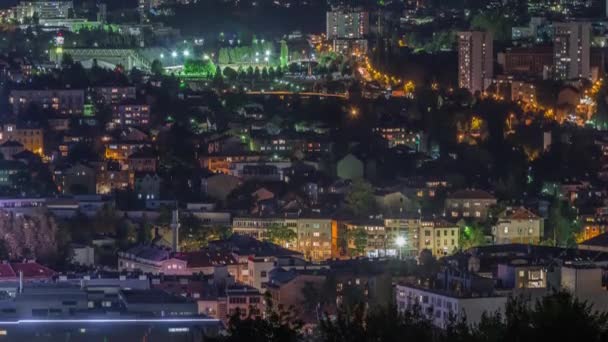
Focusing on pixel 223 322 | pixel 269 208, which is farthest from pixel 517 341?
pixel 269 208

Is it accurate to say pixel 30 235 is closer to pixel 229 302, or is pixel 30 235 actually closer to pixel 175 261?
pixel 175 261

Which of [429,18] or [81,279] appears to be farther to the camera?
[429,18]

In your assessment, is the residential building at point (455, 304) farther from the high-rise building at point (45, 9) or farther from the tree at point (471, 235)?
the high-rise building at point (45, 9)

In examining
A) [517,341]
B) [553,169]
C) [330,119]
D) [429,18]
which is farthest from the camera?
[429,18]

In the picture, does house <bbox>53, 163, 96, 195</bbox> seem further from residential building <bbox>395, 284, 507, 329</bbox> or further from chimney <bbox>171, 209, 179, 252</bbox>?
residential building <bbox>395, 284, 507, 329</bbox>

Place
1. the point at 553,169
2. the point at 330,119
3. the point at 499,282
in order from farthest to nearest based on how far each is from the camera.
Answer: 1. the point at 330,119
2. the point at 553,169
3. the point at 499,282

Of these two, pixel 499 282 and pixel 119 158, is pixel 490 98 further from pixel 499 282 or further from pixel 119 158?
pixel 499 282
